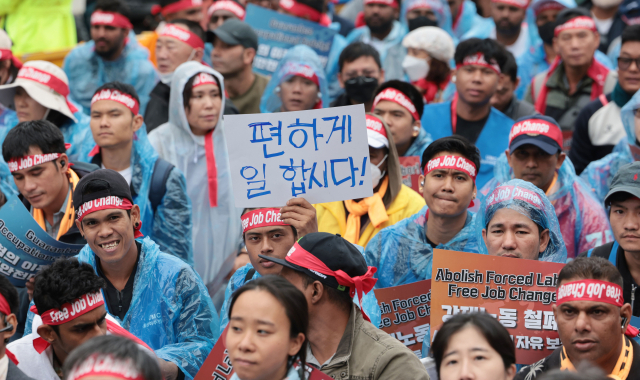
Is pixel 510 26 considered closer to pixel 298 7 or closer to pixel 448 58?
pixel 448 58

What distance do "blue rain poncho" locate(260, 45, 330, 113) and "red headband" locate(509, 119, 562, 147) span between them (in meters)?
2.54

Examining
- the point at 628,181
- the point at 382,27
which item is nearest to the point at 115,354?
the point at 628,181

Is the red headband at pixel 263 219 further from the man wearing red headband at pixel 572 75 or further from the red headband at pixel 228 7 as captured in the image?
the red headband at pixel 228 7

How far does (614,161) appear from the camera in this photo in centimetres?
589

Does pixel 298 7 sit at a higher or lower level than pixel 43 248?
higher

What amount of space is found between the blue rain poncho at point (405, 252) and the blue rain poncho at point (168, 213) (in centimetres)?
140

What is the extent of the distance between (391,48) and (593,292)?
20.7ft

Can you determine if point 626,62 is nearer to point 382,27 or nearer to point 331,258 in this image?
point 382,27

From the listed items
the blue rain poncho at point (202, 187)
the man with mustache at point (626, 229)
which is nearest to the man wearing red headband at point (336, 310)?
the man with mustache at point (626, 229)

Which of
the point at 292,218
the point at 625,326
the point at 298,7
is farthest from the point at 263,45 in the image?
the point at 625,326

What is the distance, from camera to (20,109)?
21.7 ft

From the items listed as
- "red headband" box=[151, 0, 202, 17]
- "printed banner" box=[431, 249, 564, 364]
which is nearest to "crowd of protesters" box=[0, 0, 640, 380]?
"printed banner" box=[431, 249, 564, 364]

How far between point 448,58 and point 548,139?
10.1 ft

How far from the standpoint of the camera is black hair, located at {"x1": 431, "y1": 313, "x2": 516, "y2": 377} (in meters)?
3.16
